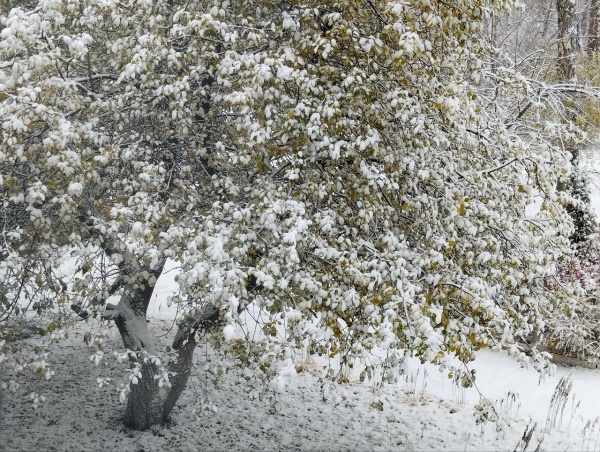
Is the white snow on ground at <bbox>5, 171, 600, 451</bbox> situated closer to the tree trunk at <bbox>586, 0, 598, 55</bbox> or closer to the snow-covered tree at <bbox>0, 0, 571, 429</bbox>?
the snow-covered tree at <bbox>0, 0, 571, 429</bbox>

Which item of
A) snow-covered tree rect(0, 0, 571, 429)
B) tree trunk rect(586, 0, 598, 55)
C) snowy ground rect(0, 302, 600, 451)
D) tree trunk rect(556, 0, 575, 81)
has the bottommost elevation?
snowy ground rect(0, 302, 600, 451)

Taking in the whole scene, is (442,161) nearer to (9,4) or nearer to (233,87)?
(233,87)

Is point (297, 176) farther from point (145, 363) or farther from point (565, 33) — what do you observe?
point (565, 33)

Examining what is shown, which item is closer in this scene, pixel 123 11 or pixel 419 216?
pixel 419 216

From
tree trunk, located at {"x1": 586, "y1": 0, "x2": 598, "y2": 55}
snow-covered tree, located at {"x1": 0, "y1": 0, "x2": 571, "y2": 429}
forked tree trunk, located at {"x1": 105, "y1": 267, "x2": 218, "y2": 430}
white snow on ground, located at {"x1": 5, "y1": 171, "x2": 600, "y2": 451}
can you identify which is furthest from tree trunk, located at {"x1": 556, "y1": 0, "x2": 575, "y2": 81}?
forked tree trunk, located at {"x1": 105, "y1": 267, "x2": 218, "y2": 430}

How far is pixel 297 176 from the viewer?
16.4 feet

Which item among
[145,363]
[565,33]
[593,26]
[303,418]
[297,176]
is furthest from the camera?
[593,26]

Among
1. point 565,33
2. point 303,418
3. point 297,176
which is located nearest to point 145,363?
point 303,418

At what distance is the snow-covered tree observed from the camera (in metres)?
4.77

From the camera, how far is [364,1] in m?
5.55

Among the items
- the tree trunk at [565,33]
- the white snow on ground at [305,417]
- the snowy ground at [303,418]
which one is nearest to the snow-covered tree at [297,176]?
the white snow on ground at [305,417]

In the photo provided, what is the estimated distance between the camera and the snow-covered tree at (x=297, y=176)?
477 centimetres

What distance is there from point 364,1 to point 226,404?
21.4 ft

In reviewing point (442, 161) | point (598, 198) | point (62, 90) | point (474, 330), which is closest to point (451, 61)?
point (442, 161)
